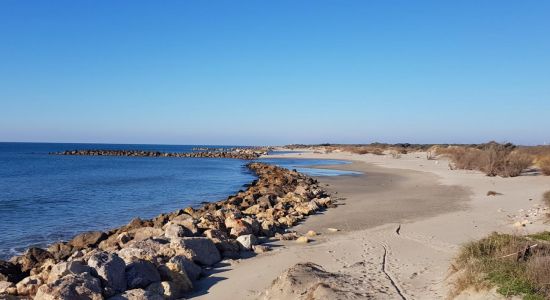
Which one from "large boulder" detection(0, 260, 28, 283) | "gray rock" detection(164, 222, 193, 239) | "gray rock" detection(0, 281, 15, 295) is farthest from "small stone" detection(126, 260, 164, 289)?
"large boulder" detection(0, 260, 28, 283)

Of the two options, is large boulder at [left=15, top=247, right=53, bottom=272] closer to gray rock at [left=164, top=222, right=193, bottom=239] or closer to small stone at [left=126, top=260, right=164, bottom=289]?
gray rock at [left=164, top=222, right=193, bottom=239]

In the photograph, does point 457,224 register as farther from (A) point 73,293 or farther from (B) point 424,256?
(A) point 73,293

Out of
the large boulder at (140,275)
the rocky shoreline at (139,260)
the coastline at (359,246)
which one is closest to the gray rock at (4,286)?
the rocky shoreline at (139,260)

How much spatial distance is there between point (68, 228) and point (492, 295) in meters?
13.9

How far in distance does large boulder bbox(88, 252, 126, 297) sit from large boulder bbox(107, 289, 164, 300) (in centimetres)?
28

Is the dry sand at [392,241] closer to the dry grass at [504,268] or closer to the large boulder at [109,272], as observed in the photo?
the dry grass at [504,268]

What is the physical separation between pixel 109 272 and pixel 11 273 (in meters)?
3.58

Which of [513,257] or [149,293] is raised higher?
[513,257]

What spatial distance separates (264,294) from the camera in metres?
6.96

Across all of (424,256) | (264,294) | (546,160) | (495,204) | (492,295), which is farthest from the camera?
(546,160)

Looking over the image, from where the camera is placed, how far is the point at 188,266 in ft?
26.9

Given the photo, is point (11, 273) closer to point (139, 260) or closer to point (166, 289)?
point (139, 260)

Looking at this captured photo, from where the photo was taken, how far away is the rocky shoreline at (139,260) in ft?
22.4

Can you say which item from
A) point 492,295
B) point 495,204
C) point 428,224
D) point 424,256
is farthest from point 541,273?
point 495,204
